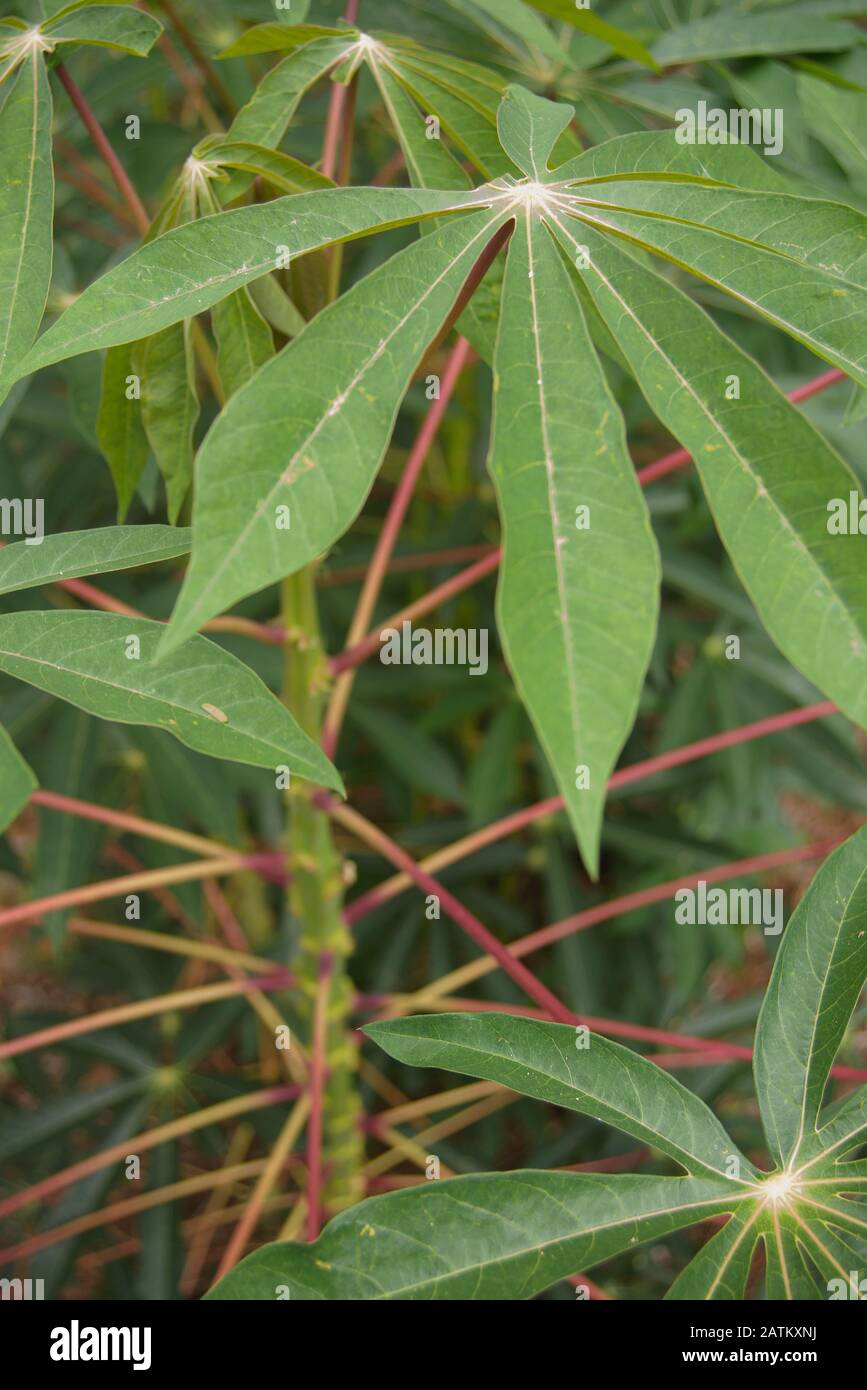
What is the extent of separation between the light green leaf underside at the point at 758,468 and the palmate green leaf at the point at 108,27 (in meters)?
0.30

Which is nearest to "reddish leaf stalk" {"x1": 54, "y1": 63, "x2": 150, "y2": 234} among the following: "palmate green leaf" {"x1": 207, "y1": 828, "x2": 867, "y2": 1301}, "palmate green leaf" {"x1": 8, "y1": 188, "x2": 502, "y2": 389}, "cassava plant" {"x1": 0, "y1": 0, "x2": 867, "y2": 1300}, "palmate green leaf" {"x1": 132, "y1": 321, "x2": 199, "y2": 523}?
"cassava plant" {"x1": 0, "y1": 0, "x2": 867, "y2": 1300}

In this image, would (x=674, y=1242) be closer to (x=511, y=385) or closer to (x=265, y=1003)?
(x=265, y=1003)

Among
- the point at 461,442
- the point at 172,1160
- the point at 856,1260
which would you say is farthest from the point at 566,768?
the point at 461,442

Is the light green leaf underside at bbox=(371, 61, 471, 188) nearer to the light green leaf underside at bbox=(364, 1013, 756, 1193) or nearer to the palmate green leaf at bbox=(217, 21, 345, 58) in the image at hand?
the palmate green leaf at bbox=(217, 21, 345, 58)

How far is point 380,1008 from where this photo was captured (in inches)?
44.5

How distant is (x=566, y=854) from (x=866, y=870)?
905 mm

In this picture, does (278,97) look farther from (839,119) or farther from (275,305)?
(839,119)

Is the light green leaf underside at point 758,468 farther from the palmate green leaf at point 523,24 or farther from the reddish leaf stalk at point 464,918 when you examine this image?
the reddish leaf stalk at point 464,918

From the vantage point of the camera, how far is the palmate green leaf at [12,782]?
1.72 feet

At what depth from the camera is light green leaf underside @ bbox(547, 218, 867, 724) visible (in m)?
0.54

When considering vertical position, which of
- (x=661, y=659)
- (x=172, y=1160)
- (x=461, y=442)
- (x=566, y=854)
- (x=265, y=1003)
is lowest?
(x=172, y=1160)

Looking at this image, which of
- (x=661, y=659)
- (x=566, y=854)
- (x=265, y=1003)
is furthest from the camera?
(x=566, y=854)

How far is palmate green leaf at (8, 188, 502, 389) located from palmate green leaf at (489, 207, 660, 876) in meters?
0.09

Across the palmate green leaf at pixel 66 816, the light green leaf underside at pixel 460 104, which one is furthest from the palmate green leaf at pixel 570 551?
the palmate green leaf at pixel 66 816
